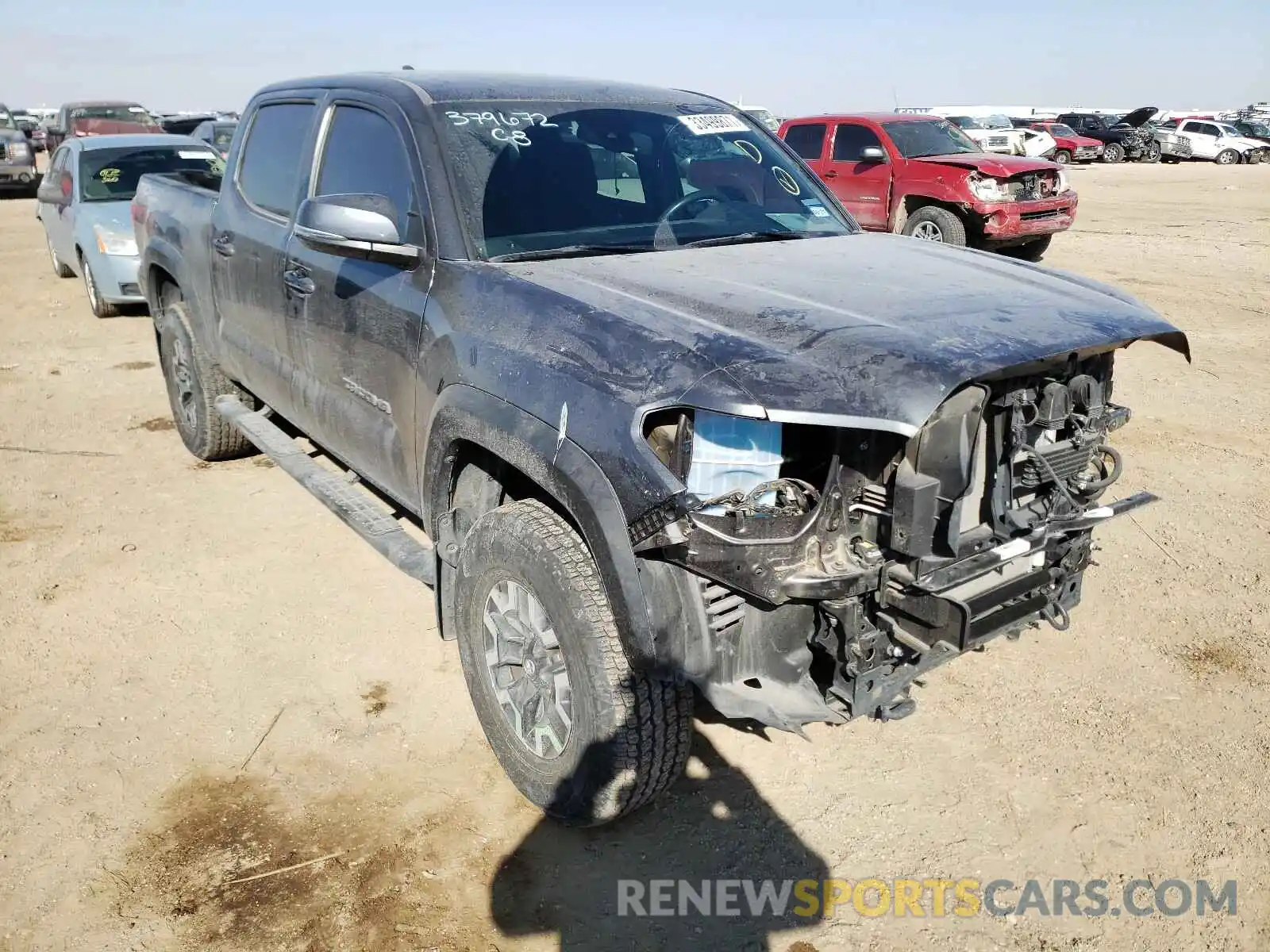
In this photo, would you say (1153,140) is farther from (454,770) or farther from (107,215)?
(454,770)

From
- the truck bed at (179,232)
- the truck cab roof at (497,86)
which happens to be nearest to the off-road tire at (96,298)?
the truck bed at (179,232)

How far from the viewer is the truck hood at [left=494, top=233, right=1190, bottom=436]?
217cm

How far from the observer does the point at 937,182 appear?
39.3ft

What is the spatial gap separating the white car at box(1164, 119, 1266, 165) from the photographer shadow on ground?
136 feet

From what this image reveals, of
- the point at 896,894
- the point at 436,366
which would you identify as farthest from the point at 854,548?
the point at 436,366

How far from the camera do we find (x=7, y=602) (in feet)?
13.8

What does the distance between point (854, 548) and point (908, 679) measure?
453 mm

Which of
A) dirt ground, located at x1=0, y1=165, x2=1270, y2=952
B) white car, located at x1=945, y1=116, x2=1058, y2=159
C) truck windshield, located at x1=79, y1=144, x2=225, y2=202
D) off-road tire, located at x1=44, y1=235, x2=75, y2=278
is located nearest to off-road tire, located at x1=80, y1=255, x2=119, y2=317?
truck windshield, located at x1=79, y1=144, x2=225, y2=202

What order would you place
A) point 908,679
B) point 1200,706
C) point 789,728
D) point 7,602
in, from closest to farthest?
1. point 789,728
2. point 908,679
3. point 1200,706
4. point 7,602

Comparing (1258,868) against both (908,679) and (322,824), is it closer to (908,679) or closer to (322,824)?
(908,679)

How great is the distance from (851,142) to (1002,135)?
15569 mm

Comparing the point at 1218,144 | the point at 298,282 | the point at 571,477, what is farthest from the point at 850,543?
the point at 1218,144

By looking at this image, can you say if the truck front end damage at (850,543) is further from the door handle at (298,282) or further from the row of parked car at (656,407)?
the door handle at (298,282)

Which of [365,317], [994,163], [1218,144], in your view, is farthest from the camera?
[1218,144]
